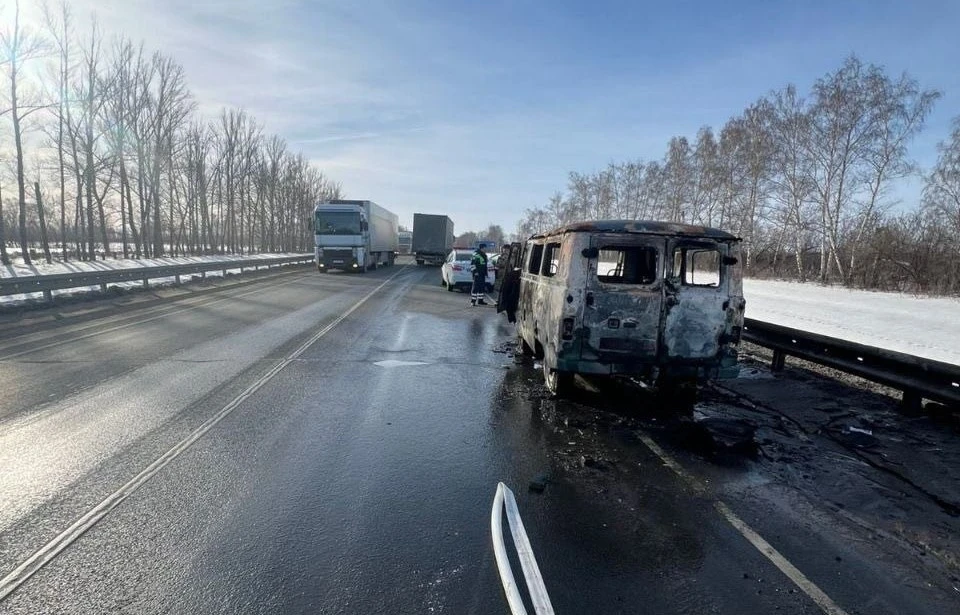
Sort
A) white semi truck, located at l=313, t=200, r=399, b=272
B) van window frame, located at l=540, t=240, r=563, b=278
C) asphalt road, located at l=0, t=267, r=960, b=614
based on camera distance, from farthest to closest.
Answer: white semi truck, located at l=313, t=200, r=399, b=272
van window frame, located at l=540, t=240, r=563, b=278
asphalt road, located at l=0, t=267, r=960, b=614

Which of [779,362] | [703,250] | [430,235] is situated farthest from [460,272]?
[430,235]

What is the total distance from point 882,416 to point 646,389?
107 inches

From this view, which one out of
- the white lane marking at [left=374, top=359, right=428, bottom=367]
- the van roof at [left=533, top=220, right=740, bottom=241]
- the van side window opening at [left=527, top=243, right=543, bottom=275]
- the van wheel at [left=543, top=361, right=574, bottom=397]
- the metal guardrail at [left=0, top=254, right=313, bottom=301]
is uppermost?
the van roof at [left=533, top=220, right=740, bottom=241]

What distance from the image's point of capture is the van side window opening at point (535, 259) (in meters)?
8.09

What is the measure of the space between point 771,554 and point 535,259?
5.66 metres

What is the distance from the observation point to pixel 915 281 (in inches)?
978

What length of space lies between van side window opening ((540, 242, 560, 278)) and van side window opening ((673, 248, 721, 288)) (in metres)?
1.49

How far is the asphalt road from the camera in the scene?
2865 mm

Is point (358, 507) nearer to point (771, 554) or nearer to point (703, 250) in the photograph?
point (771, 554)

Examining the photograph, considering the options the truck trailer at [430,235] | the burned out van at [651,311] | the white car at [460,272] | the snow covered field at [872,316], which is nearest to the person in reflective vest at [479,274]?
the white car at [460,272]

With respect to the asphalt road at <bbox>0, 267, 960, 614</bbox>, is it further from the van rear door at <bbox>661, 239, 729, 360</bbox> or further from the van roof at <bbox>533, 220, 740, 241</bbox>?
the van roof at <bbox>533, 220, 740, 241</bbox>

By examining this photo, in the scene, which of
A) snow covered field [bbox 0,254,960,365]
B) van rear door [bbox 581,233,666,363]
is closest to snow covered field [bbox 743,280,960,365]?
snow covered field [bbox 0,254,960,365]

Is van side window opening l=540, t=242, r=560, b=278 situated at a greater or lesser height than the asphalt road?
greater

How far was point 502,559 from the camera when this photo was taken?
3125 mm
